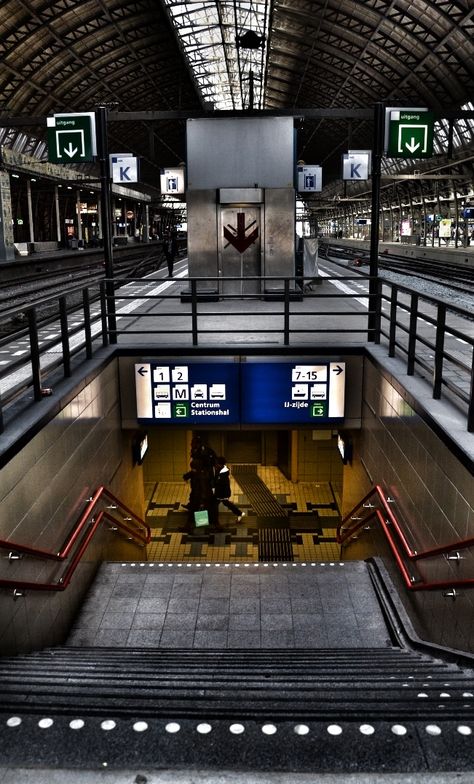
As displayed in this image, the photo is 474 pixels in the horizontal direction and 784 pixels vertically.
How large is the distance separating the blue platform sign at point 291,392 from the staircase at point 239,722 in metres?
5.28

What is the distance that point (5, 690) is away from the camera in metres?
2.80

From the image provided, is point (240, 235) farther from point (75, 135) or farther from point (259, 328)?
point (75, 135)

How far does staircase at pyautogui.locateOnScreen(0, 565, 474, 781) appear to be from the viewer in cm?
211

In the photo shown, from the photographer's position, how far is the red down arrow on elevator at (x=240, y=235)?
13.8 m

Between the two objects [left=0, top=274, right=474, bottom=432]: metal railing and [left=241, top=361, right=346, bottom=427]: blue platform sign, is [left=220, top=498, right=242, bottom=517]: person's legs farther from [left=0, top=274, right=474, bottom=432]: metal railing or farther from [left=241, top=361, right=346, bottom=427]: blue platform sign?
[left=241, top=361, right=346, bottom=427]: blue platform sign

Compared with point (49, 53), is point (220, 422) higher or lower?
lower

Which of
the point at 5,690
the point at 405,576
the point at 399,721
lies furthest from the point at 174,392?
the point at 399,721

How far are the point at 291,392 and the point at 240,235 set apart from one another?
6436 millimetres

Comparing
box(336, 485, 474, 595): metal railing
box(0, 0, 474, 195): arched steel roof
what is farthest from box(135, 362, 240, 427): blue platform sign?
box(0, 0, 474, 195): arched steel roof

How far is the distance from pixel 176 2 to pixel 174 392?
2901cm

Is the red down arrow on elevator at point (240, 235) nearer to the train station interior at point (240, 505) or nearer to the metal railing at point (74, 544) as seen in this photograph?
the train station interior at point (240, 505)

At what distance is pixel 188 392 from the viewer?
8.46 meters

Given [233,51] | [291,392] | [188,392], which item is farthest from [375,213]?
[233,51]

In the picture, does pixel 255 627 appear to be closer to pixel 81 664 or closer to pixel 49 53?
pixel 81 664
